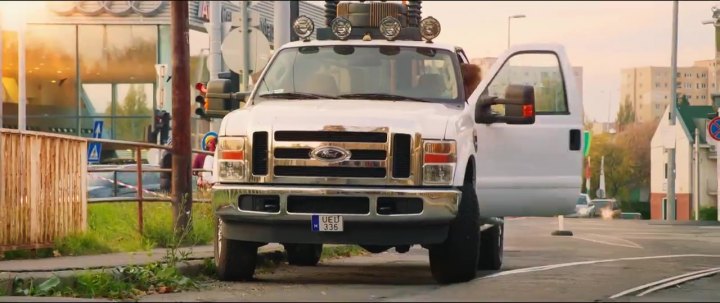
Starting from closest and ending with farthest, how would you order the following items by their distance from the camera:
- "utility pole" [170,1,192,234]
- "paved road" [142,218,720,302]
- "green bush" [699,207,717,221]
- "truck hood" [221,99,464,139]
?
"paved road" [142,218,720,302]
"truck hood" [221,99,464,139]
"utility pole" [170,1,192,234]
"green bush" [699,207,717,221]

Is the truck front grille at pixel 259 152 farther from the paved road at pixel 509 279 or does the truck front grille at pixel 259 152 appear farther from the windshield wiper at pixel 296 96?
the windshield wiper at pixel 296 96

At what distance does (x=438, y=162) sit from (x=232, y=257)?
6.70 ft

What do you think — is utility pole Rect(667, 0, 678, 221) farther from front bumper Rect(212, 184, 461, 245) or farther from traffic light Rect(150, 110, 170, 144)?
front bumper Rect(212, 184, 461, 245)

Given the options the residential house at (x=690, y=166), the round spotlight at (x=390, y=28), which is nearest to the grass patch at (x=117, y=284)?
the round spotlight at (x=390, y=28)

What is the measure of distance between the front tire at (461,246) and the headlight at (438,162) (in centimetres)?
33

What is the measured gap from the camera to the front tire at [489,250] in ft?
52.7

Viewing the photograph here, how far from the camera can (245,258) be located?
13.5 metres

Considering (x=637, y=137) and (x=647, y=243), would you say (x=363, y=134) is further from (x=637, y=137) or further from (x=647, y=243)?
(x=637, y=137)

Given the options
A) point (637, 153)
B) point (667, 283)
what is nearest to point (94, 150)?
point (667, 283)

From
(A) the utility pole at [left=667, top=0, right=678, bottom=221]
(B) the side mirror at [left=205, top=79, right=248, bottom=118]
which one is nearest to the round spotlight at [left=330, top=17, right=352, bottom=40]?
(B) the side mirror at [left=205, top=79, right=248, bottom=118]

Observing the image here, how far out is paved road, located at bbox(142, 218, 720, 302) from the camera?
11844mm

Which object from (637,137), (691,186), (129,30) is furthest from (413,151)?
(637,137)

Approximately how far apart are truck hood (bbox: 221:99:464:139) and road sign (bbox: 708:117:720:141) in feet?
69.2

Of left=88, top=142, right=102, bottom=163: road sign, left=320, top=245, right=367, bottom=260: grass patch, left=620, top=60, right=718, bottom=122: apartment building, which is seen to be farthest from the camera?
left=620, top=60, right=718, bottom=122: apartment building
